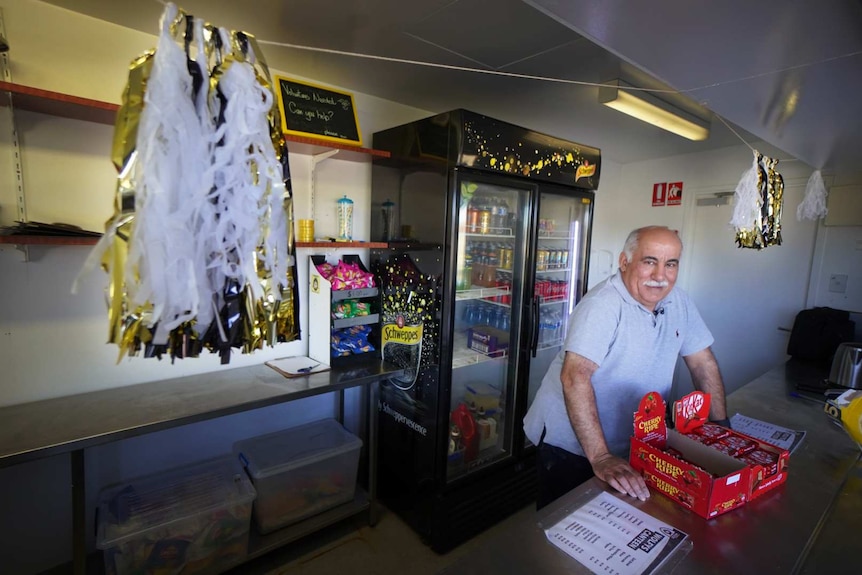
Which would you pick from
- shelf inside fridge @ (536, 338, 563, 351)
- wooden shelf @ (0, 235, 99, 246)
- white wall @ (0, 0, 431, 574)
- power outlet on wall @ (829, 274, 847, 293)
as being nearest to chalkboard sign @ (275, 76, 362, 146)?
white wall @ (0, 0, 431, 574)

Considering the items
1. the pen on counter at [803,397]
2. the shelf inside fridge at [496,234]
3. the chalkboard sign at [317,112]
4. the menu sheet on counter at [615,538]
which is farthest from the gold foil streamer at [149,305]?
the pen on counter at [803,397]

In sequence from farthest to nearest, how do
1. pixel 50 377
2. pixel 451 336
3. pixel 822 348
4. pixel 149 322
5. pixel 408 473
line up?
pixel 822 348 < pixel 408 473 < pixel 451 336 < pixel 50 377 < pixel 149 322

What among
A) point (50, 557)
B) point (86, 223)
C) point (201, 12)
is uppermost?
point (201, 12)

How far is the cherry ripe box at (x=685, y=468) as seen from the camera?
1.03 m

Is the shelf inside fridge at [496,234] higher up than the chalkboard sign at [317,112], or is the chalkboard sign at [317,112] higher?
the chalkboard sign at [317,112]

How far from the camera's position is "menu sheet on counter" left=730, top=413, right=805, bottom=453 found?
4.88 ft

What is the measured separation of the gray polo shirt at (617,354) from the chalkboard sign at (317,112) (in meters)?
1.43

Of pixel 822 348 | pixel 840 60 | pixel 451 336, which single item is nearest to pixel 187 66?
pixel 840 60

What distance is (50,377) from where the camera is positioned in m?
1.77

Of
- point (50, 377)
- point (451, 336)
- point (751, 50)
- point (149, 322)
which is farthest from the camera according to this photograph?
point (451, 336)

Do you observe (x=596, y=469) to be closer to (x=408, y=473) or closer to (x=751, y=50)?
(x=751, y=50)

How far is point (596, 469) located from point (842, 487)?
0.73 metres

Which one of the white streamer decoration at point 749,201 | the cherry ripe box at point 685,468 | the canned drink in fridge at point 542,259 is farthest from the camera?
the canned drink in fridge at point 542,259

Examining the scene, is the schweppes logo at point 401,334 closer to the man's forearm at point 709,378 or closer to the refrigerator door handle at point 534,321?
the refrigerator door handle at point 534,321
